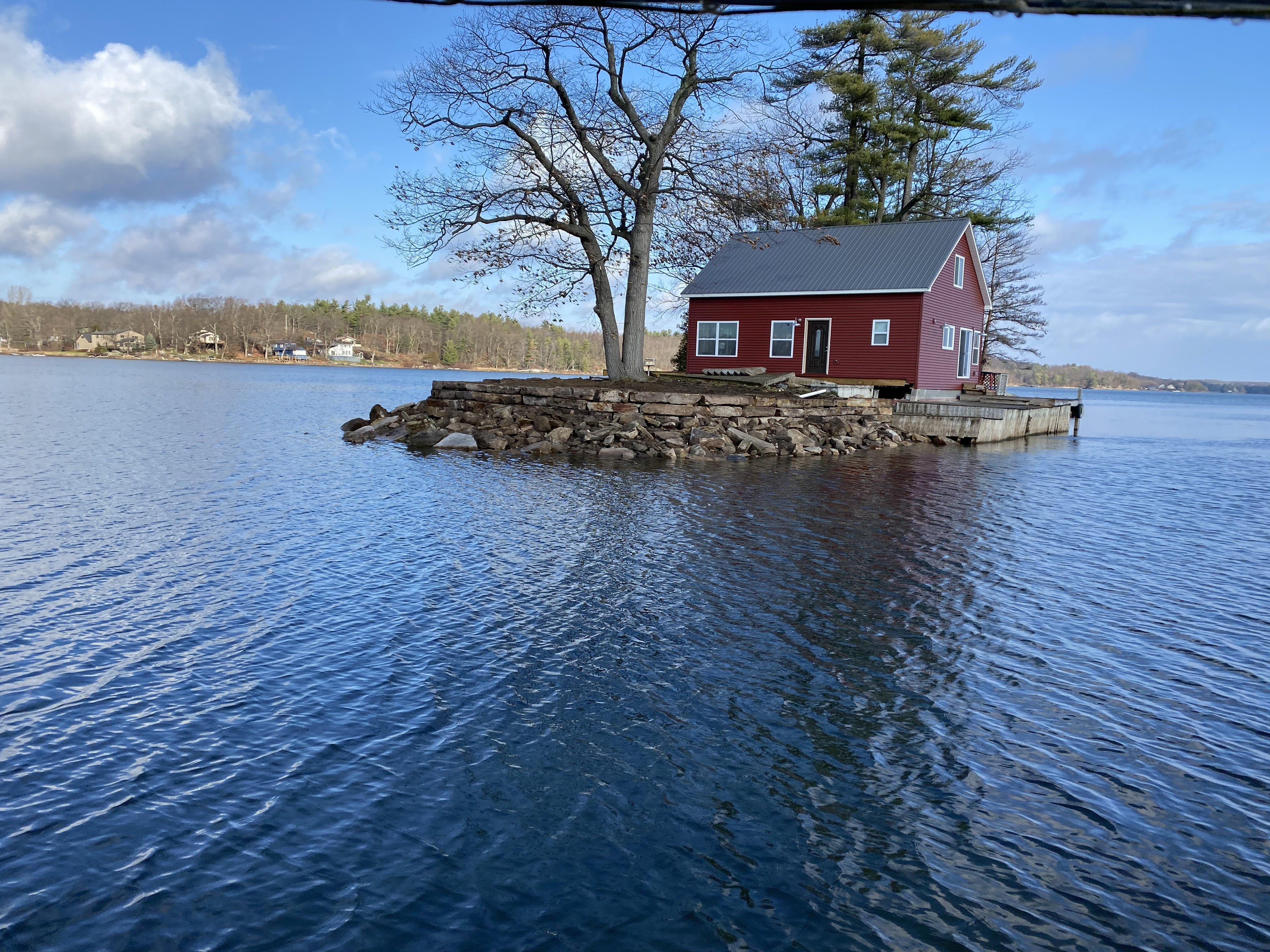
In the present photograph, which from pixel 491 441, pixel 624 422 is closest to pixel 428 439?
pixel 491 441

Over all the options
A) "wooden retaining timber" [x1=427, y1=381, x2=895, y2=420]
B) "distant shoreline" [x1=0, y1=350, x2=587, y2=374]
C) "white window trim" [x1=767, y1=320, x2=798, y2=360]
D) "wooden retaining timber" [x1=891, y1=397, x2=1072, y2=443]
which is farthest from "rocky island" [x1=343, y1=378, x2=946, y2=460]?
"distant shoreline" [x1=0, y1=350, x2=587, y2=374]

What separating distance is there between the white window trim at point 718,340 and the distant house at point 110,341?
146m

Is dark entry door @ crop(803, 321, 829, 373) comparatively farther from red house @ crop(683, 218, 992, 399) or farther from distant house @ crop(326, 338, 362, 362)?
distant house @ crop(326, 338, 362, 362)

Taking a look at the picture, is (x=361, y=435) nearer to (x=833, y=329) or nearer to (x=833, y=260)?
(x=833, y=329)

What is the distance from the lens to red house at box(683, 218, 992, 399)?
3244 cm

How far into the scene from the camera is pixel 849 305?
33219 mm

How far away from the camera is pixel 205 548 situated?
11.0 metres

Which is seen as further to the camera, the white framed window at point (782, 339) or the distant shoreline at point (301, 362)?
the distant shoreline at point (301, 362)

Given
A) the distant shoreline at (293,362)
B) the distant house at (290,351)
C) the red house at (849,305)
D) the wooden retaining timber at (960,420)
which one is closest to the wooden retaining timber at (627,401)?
the wooden retaining timber at (960,420)

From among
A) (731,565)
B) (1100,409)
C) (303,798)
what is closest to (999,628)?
(731,565)

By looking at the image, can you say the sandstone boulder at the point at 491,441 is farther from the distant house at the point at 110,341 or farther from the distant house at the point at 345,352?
the distant house at the point at 110,341

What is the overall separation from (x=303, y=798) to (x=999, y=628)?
6.88 meters

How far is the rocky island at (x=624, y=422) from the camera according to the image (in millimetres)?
23781

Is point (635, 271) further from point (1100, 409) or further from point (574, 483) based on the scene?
point (1100, 409)
